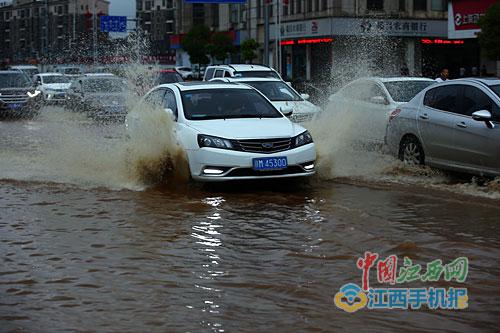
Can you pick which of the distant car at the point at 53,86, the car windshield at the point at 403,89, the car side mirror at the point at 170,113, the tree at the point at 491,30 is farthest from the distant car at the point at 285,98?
the tree at the point at 491,30

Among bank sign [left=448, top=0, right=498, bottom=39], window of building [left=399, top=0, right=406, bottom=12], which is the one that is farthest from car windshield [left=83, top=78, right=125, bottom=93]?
window of building [left=399, top=0, right=406, bottom=12]

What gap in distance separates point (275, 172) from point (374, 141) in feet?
13.5

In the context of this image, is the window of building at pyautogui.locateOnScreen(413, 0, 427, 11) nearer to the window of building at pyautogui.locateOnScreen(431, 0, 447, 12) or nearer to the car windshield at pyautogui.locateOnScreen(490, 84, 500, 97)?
the window of building at pyautogui.locateOnScreen(431, 0, 447, 12)

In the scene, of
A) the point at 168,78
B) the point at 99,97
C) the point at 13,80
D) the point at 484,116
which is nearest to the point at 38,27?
the point at 13,80

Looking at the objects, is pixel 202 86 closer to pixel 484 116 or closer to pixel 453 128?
pixel 453 128

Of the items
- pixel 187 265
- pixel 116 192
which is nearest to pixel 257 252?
pixel 187 265

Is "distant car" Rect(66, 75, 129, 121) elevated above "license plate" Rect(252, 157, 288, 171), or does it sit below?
above

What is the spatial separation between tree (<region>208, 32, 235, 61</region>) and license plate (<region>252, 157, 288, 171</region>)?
51.3m

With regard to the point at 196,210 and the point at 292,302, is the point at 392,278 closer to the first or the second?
the point at 292,302

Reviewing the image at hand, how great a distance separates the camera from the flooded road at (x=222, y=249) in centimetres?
520

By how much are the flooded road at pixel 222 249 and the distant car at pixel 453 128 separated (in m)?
0.42

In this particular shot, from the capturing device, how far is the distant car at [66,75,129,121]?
72.5ft

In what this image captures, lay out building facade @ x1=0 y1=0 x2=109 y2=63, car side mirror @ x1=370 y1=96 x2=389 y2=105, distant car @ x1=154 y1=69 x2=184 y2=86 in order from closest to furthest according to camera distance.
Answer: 1. car side mirror @ x1=370 y1=96 x2=389 y2=105
2. distant car @ x1=154 y1=69 x2=184 y2=86
3. building facade @ x1=0 y1=0 x2=109 y2=63

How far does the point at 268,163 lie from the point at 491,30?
86.7 feet
